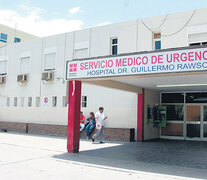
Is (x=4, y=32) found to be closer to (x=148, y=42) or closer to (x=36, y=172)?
(x=148, y=42)

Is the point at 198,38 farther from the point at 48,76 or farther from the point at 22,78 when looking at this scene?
the point at 22,78

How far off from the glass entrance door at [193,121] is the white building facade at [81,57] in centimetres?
179

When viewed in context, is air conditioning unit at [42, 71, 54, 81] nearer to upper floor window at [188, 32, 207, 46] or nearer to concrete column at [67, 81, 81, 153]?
concrete column at [67, 81, 81, 153]

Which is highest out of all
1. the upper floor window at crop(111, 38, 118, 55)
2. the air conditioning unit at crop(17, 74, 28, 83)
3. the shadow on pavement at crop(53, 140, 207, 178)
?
the upper floor window at crop(111, 38, 118, 55)

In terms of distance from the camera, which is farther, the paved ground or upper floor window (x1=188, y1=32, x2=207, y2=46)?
upper floor window (x1=188, y1=32, x2=207, y2=46)

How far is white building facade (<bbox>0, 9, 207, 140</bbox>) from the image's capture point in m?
13.3

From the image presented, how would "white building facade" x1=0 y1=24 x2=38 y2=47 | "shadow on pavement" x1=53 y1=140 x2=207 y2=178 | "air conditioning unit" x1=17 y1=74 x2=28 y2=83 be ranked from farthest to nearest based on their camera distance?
1. "white building facade" x1=0 y1=24 x2=38 y2=47
2. "air conditioning unit" x1=17 y1=74 x2=28 y2=83
3. "shadow on pavement" x1=53 y1=140 x2=207 y2=178

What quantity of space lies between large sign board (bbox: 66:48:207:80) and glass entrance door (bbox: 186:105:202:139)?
7938mm

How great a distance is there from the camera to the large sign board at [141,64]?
22.9 feet

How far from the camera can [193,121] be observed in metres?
14.5

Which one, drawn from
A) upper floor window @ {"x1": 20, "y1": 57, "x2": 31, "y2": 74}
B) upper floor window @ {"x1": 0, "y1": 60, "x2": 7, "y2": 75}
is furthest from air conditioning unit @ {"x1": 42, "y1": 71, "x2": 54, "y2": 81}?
upper floor window @ {"x1": 0, "y1": 60, "x2": 7, "y2": 75}

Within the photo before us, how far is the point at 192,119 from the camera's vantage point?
574 inches

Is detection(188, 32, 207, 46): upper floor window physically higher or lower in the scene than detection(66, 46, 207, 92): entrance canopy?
higher

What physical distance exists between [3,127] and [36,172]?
13.1 meters
